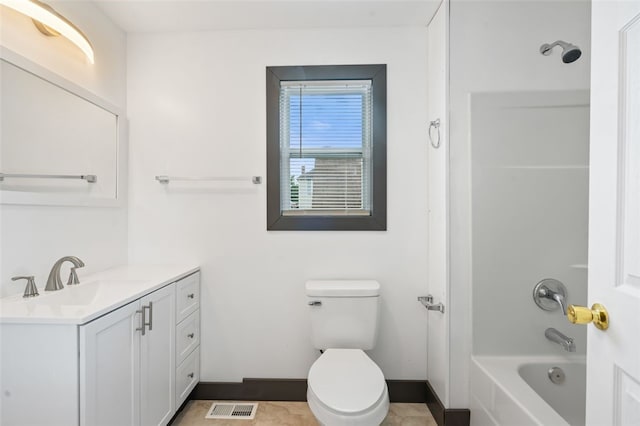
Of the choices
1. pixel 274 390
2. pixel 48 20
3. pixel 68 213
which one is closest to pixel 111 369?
pixel 68 213

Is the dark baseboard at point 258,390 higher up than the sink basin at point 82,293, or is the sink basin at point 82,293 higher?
the sink basin at point 82,293

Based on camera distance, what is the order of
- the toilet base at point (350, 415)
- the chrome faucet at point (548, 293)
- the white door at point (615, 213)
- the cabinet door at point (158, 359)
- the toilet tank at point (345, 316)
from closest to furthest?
the white door at point (615, 213) → the toilet base at point (350, 415) → the cabinet door at point (158, 359) → the chrome faucet at point (548, 293) → the toilet tank at point (345, 316)

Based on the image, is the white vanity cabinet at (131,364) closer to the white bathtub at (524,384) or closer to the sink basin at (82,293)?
the sink basin at (82,293)

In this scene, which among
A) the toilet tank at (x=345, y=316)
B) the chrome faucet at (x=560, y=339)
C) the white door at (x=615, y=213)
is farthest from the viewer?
the toilet tank at (x=345, y=316)

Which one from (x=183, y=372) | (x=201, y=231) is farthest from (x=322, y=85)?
(x=183, y=372)

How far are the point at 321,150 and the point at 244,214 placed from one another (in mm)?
656

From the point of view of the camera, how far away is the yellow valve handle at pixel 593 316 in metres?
0.72

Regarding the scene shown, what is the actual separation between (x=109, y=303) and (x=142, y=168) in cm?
110

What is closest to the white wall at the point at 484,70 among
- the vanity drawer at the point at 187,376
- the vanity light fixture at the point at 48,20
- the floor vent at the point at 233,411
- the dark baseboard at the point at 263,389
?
the dark baseboard at the point at 263,389

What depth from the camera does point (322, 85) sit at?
6.54ft

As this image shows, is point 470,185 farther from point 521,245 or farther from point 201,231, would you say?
point 201,231

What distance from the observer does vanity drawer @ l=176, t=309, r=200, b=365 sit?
66.1 inches

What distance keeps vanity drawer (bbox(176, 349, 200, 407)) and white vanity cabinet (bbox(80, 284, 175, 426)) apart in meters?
0.07

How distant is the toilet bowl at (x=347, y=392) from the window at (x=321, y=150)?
0.79m
